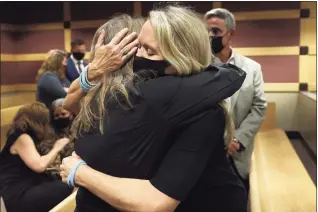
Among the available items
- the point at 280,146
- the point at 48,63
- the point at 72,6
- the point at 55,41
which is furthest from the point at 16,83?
the point at 280,146

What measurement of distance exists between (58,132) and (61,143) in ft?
0.63

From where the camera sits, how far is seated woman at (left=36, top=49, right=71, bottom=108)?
127 inches

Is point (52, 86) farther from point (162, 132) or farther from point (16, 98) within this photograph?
point (162, 132)

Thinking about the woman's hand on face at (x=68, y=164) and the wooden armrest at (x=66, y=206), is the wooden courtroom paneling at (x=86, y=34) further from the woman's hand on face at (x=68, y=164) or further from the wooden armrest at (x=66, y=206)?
the woman's hand on face at (x=68, y=164)

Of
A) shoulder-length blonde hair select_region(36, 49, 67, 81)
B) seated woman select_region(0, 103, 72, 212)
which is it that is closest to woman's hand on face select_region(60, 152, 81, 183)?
seated woman select_region(0, 103, 72, 212)

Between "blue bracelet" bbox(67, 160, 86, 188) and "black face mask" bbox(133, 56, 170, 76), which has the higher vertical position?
"black face mask" bbox(133, 56, 170, 76)

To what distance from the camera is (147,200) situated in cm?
87

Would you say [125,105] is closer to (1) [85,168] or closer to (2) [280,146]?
(1) [85,168]

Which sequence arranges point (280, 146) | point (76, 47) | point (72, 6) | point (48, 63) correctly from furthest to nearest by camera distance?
point (72, 6), point (76, 47), point (280, 146), point (48, 63)

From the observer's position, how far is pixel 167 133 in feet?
2.88

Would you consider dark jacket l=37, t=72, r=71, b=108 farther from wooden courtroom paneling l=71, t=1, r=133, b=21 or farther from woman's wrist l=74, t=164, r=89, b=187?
woman's wrist l=74, t=164, r=89, b=187

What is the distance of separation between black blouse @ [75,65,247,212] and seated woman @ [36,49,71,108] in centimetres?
235

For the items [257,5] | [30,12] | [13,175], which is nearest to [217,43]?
[13,175]

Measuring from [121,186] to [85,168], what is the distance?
11 centimetres
